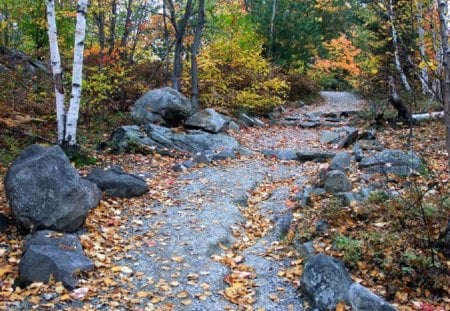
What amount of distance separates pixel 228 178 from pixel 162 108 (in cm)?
450

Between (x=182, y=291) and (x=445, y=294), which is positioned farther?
(x=182, y=291)

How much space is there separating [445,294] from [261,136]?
31.8 ft

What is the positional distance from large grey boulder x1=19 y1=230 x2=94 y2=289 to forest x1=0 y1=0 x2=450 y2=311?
64mm

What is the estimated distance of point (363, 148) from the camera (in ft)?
33.8

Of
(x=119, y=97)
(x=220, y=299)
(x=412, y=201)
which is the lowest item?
(x=220, y=299)

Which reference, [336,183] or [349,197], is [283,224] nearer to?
[349,197]

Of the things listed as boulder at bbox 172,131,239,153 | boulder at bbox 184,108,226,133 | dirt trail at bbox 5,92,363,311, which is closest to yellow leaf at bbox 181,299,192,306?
dirt trail at bbox 5,92,363,311

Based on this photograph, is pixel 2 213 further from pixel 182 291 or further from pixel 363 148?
pixel 363 148

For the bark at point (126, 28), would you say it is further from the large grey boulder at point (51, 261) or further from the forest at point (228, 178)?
the large grey boulder at point (51, 261)

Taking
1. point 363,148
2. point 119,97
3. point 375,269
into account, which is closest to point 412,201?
point 375,269

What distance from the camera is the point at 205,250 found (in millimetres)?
5645

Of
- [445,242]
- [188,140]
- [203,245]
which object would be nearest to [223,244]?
[203,245]

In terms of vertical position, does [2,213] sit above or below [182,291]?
above

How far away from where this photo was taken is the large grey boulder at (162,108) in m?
12.3
